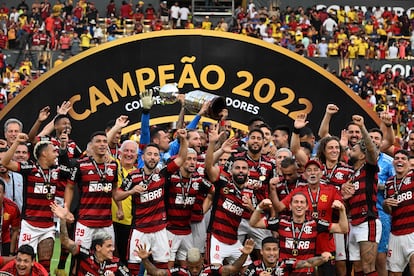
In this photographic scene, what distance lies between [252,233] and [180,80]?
12.1 feet

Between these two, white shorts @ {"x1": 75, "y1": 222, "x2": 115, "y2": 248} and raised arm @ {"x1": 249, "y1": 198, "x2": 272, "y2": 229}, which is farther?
white shorts @ {"x1": 75, "y1": 222, "x2": 115, "y2": 248}

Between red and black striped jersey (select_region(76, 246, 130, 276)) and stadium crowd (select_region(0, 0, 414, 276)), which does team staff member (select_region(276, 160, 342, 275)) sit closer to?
stadium crowd (select_region(0, 0, 414, 276))

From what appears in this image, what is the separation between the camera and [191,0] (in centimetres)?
3212

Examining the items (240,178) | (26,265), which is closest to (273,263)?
(240,178)

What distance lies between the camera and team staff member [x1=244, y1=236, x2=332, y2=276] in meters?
9.73

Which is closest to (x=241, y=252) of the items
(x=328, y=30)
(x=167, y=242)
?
(x=167, y=242)

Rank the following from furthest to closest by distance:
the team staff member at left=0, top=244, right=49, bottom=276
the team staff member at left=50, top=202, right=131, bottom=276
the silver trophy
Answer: the silver trophy < the team staff member at left=50, top=202, right=131, bottom=276 < the team staff member at left=0, top=244, right=49, bottom=276

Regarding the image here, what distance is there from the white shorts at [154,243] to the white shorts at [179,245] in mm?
200

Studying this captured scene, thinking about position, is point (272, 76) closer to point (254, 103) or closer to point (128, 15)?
point (254, 103)

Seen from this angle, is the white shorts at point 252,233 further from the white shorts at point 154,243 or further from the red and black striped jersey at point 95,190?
the red and black striped jersey at point 95,190

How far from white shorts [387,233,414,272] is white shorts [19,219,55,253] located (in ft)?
12.2

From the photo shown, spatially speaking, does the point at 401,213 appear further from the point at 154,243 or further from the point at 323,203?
the point at 154,243

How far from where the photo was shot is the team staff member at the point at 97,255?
9.93 meters

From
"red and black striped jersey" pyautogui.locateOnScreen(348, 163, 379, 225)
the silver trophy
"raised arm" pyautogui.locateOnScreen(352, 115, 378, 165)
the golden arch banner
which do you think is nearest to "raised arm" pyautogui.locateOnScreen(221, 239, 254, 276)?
"red and black striped jersey" pyautogui.locateOnScreen(348, 163, 379, 225)
